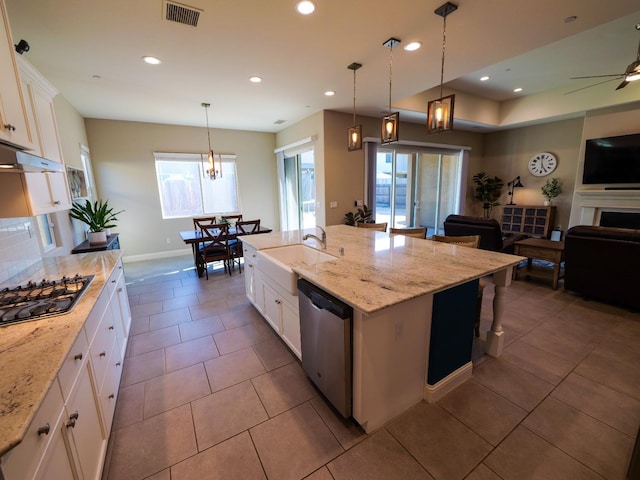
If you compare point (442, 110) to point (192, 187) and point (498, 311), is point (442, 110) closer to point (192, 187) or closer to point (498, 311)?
point (498, 311)

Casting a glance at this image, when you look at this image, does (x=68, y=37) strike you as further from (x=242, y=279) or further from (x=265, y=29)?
(x=242, y=279)

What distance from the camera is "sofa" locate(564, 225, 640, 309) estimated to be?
9.31 feet

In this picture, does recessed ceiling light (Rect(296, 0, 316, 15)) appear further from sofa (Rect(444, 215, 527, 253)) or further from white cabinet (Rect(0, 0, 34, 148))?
sofa (Rect(444, 215, 527, 253))

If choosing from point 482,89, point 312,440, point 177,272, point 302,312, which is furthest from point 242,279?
point 482,89

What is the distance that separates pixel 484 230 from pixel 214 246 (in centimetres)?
431

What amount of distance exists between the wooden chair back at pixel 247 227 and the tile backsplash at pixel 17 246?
8.57ft

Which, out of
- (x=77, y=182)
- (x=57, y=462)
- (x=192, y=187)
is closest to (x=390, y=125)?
(x=57, y=462)

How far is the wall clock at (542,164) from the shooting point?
620 cm

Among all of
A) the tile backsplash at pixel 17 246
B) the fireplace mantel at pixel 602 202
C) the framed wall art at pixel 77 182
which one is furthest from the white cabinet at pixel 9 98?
the fireplace mantel at pixel 602 202

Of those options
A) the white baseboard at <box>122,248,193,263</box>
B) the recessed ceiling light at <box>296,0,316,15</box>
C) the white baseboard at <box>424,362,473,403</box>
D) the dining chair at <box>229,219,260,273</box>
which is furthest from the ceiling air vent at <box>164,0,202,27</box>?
the white baseboard at <box>122,248,193,263</box>

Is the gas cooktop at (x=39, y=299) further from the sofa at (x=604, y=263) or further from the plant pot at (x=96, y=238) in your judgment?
the sofa at (x=604, y=263)

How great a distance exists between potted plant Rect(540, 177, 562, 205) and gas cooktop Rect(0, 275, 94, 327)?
27.2 ft

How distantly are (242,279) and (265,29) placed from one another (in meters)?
3.39

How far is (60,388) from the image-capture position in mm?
1024
